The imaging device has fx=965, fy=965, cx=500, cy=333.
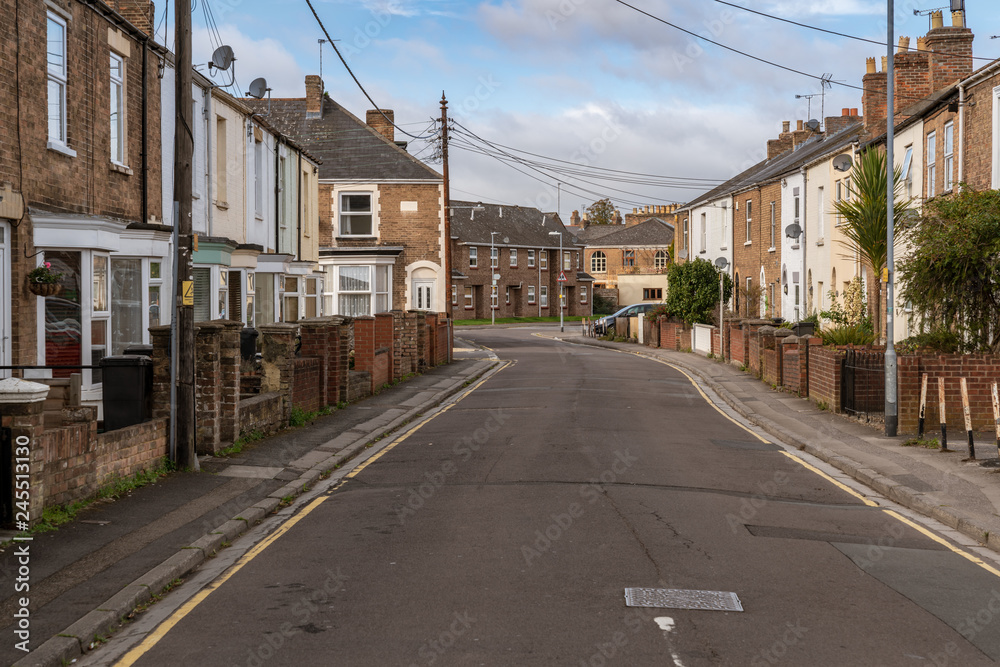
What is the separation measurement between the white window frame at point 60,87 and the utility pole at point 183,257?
3252 millimetres

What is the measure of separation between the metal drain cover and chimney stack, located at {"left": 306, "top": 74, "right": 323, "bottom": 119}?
38305 mm

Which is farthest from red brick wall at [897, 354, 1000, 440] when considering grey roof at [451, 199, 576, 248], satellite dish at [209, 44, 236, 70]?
grey roof at [451, 199, 576, 248]

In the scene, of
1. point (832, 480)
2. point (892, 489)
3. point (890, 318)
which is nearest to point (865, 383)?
point (890, 318)

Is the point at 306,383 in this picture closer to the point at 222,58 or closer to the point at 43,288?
the point at 43,288

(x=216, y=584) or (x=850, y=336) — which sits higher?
(x=850, y=336)

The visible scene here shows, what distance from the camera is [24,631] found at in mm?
6031

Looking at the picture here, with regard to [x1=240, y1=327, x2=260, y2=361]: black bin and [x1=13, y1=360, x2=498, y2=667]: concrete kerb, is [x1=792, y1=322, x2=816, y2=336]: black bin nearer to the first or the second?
[x1=240, y1=327, x2=260, y2=361]: black bin

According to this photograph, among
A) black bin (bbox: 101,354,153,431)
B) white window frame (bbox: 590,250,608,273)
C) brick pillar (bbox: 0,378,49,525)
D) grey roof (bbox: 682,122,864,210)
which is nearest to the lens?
brick pillar (bbox: 0,378,49,525)

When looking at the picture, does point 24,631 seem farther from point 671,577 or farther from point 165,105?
point 165,105

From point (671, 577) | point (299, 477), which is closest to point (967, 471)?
point (671, 577)

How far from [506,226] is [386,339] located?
57.7 m

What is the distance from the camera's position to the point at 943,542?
9.12 m

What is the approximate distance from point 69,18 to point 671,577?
12.1 m

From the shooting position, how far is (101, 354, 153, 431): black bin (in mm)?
Result: 11766
